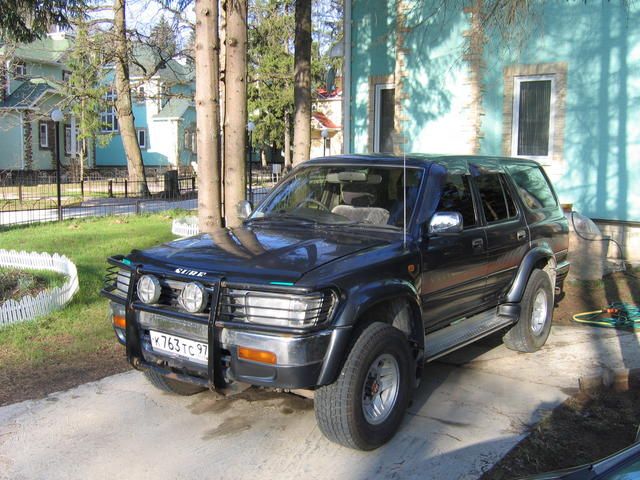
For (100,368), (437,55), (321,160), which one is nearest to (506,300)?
(321,160)

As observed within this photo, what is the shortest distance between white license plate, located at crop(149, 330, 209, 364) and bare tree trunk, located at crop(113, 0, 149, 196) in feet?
62.7

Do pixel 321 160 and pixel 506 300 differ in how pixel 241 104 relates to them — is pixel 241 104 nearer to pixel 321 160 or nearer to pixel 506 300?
pixel 321 160

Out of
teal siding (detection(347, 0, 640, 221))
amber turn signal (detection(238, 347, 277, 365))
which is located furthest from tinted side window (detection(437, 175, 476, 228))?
teal siding (detection(347, 0, 640, 221))

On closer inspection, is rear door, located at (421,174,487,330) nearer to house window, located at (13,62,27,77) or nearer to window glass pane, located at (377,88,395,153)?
window glass pane, located at (377,88,395,153)

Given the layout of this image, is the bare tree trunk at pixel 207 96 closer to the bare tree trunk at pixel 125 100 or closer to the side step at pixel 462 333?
the side step at pixel 462 333

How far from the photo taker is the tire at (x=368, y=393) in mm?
3773

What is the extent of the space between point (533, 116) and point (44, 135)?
3181 centimetres

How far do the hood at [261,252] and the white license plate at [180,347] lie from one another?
0.44 m

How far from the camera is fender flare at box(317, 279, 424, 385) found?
12.0ft

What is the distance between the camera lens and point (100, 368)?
5.64m

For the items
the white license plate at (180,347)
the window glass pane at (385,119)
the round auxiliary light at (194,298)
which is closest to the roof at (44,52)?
the window glass pane at (385,119)

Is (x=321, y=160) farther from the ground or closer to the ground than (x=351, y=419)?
farther from the ground

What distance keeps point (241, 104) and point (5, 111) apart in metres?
16.3

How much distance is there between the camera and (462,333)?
5.14m
